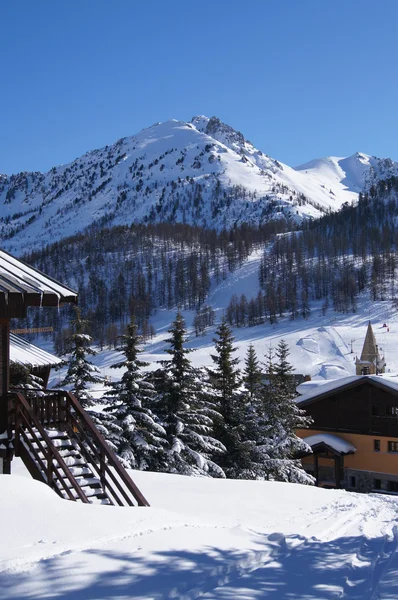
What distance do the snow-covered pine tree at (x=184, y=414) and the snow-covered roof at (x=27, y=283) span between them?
1196cm

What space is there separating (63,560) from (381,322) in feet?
370

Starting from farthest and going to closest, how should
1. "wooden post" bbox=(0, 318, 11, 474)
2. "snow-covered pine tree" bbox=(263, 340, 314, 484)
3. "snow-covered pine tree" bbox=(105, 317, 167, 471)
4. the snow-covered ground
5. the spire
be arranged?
the spire, "snow-covered pine tree" bbox=(263, 340, 314, 484), "snow-covered pine tree" bbox=(105, 317, 167, 471), "wooden post" bbox=(0, 318, 11, 474), the snow-covered ground

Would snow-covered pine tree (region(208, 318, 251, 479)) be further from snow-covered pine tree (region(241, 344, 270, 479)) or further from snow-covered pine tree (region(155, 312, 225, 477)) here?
snow-covered pine tree (region(155, 312, 225, 477))

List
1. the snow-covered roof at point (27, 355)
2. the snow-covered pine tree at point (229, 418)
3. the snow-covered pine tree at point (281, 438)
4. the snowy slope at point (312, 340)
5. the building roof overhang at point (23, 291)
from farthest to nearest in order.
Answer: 1. the snowy slope at point (312, 340)
2. the snow-covered pine tree at point (281, 438)
3. the snow-covered pine tree at point (229, 418)
4. the snow-covered roof at point (27, 355)
5. the building roof overhang at point (23, 291)

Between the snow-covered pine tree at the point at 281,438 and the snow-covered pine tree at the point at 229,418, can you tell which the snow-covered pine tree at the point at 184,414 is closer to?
the snow-covered pine tree at the point at 229,418

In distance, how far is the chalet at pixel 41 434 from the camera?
9.37 m

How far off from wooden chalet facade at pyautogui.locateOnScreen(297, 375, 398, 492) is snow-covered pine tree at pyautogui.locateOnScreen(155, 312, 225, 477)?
14.1 m

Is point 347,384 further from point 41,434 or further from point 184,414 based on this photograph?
point 41,434

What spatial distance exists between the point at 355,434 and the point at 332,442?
190 centimetres

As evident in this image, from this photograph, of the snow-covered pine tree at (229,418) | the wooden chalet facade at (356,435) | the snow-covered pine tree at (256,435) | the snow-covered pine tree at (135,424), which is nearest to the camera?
the snow-covered pine tree at (135,424)

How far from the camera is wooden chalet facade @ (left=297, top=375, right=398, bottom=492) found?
34.8 m

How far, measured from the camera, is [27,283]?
9758 mm

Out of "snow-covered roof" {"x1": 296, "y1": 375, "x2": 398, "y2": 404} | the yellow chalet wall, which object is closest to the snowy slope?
"snow-covered roof" {"x1": 296, "y1": 375, "x2": 398, "y2": 404}

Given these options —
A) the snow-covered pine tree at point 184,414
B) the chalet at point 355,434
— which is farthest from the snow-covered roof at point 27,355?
the chalet at point 355,434
